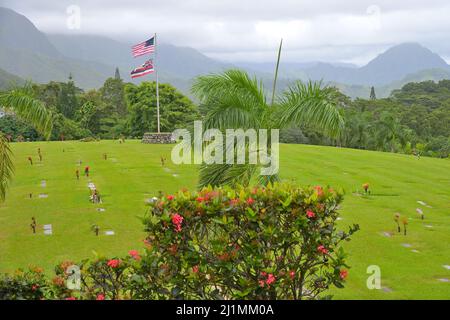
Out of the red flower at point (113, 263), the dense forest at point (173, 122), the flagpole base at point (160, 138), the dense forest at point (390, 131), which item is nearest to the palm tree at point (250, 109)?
the red flower at point (113, 263)

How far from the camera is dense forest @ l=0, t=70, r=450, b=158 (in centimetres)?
4503

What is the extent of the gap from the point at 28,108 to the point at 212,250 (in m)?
7.21

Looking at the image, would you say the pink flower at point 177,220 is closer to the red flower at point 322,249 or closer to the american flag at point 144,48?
the red flower at point 322,249

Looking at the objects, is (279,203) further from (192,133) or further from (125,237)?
(125,237)

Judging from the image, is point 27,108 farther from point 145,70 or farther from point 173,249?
point 145,70

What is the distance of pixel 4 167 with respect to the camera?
9.24 meters

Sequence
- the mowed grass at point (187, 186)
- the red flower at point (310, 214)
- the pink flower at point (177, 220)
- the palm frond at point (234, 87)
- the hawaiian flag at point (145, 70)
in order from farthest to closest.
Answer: the hawaiian flag at point (145, 70) < the mowed grass at point (187, 186) < the palm frond at point (234, 87) < the red flower at point (310, 214) < the pink flower at point (177, 220)

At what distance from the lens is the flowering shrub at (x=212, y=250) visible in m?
5.68

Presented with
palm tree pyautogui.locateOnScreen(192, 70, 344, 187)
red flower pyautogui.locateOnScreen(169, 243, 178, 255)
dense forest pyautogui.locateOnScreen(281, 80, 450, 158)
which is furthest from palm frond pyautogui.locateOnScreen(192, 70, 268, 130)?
dense forest pyautogui.locateOnScreen(281, 80, 450, 158)

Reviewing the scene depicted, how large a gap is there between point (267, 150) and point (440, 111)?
57.6 m

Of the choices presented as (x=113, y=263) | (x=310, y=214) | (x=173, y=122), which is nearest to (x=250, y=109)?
(x=310, y=214)

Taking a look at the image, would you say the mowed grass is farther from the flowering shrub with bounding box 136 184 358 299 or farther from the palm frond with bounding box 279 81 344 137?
the palm frond with bounding box 279 81 344 137

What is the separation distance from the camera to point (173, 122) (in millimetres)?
49969

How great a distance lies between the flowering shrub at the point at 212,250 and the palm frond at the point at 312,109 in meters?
3.13
